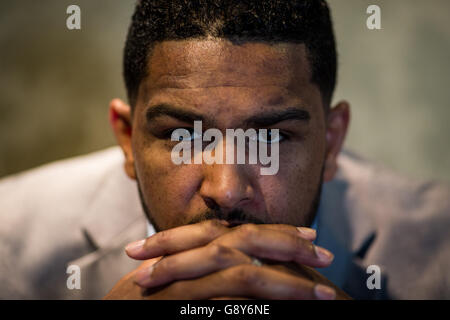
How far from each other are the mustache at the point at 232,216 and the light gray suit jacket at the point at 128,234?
60 cm

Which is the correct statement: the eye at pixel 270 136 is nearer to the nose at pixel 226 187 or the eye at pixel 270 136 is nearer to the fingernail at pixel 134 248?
the nose at pixel 226 187

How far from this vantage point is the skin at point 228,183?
790mm

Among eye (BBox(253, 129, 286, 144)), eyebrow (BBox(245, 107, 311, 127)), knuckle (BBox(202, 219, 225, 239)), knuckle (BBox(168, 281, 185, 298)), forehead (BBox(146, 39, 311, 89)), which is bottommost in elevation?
knuckle (BBox(168, 281, 185, 298))

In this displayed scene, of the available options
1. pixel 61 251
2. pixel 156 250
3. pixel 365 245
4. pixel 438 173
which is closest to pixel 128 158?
pixel 156 250

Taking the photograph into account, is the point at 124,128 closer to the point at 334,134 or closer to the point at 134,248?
the point at 134,248

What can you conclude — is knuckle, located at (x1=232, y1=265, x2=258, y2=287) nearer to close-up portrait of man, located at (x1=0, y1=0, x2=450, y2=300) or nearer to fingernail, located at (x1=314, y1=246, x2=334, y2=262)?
close-up portrait of man, located at (x1=0, y1=0, x2=450, y2=300)

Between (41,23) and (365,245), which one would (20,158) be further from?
(365,245)

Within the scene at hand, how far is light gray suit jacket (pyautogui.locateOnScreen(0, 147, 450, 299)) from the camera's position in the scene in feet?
4.80

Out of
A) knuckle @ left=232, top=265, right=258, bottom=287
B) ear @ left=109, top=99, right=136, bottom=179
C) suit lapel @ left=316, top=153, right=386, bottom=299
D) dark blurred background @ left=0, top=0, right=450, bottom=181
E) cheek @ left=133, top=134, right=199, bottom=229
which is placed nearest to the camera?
knuckle @ left=232, top=265, right=258, bottom=287

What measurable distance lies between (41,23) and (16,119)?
603mm

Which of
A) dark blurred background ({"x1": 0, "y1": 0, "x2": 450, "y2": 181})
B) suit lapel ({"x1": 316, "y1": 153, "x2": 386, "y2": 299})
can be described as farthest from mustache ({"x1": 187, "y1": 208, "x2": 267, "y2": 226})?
dark blurred background ({"x1": 0, "y1": 0, "x2": 450, "y2": 181})

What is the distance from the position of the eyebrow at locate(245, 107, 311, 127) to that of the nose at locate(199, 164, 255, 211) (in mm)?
112

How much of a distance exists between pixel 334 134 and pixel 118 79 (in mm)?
1521

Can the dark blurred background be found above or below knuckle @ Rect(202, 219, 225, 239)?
above
